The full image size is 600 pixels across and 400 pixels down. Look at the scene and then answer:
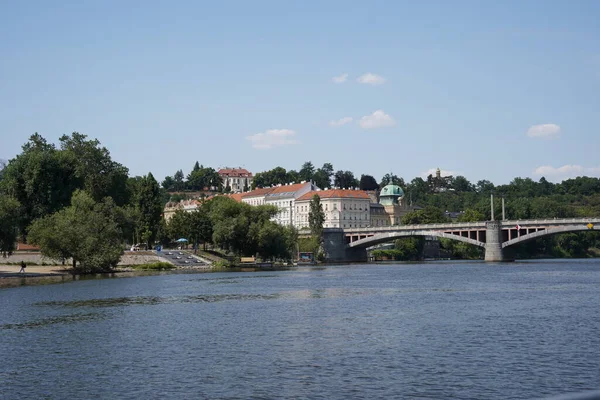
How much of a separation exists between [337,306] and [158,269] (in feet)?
197

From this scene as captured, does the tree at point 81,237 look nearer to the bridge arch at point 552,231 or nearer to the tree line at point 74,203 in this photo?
the tree line at point 74,203

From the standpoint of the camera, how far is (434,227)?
5069 inches

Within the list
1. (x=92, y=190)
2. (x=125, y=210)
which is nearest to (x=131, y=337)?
(x=125, y=210)

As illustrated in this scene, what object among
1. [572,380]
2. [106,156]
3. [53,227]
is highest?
[106,156]

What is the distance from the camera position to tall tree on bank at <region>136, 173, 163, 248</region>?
126500 mm

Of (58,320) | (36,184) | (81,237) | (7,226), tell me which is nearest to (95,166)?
(36,184)

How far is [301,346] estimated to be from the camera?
30.7 m

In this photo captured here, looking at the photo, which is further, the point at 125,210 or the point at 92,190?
the point at 92,190

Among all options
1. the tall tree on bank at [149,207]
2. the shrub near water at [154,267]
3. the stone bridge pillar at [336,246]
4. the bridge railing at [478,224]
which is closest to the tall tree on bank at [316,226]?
the stone bridge pillar at [336,246]

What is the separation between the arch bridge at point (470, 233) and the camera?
10954cm

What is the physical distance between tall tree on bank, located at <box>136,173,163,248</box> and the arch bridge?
106 ft

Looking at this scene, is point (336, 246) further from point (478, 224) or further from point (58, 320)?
point (58, 320)

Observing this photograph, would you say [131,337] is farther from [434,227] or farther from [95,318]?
[434,227]

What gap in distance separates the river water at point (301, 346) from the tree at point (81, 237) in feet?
89.8
